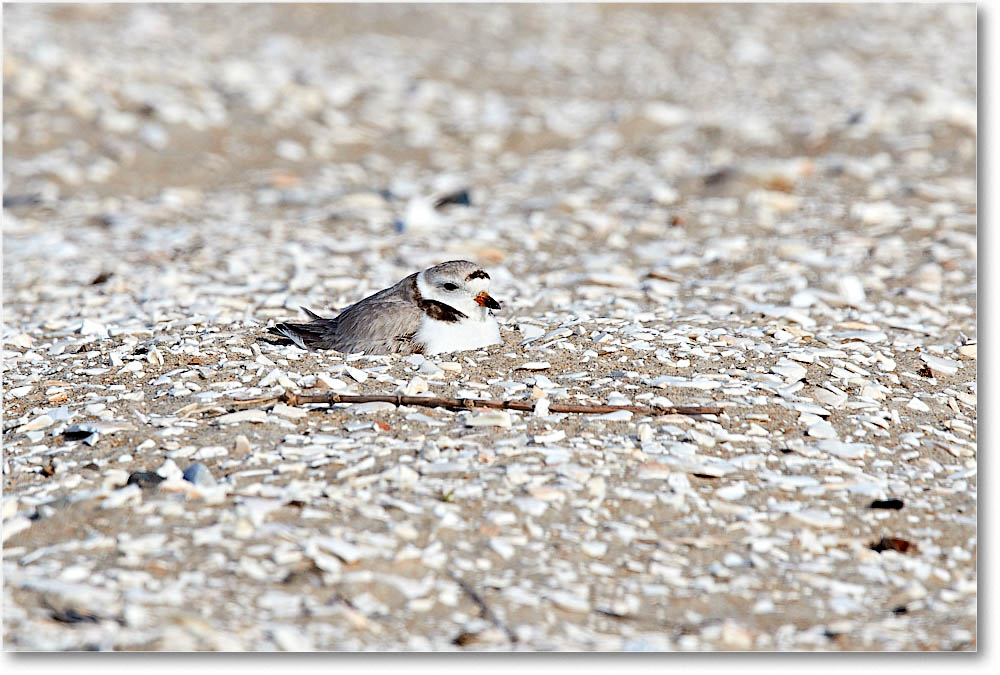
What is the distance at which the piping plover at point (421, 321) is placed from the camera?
507cm

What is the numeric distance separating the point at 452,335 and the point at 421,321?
6.5 inches

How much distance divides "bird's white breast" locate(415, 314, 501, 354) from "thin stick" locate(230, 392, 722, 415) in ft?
2.12

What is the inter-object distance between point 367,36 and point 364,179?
15.4ft

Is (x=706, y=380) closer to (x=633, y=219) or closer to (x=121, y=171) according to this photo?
(x=633, y=219)

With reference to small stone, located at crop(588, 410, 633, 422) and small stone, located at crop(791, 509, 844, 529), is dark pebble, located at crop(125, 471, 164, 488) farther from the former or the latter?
small stone, located at crop(791, 509, 844, 529)

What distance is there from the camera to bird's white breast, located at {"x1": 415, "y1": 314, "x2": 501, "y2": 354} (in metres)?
5.05

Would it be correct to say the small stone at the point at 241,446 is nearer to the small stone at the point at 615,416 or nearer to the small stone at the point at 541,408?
the small stone at the point at 541,408

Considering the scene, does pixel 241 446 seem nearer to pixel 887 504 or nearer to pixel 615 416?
pixel 615 416

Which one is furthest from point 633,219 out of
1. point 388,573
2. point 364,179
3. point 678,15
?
point 678,15

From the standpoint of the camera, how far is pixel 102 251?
757 cm

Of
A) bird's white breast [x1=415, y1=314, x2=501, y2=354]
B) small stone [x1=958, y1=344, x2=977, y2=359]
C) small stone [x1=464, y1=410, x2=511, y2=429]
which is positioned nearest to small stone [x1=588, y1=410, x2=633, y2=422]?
small stone [x1=464, y1=410, x2=511, y2=429]

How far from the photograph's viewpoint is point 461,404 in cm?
439

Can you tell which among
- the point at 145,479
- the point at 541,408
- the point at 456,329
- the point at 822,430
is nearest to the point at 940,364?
the point at 822,430

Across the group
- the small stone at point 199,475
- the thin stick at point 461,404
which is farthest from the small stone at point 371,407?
the small stone at point 199,475
